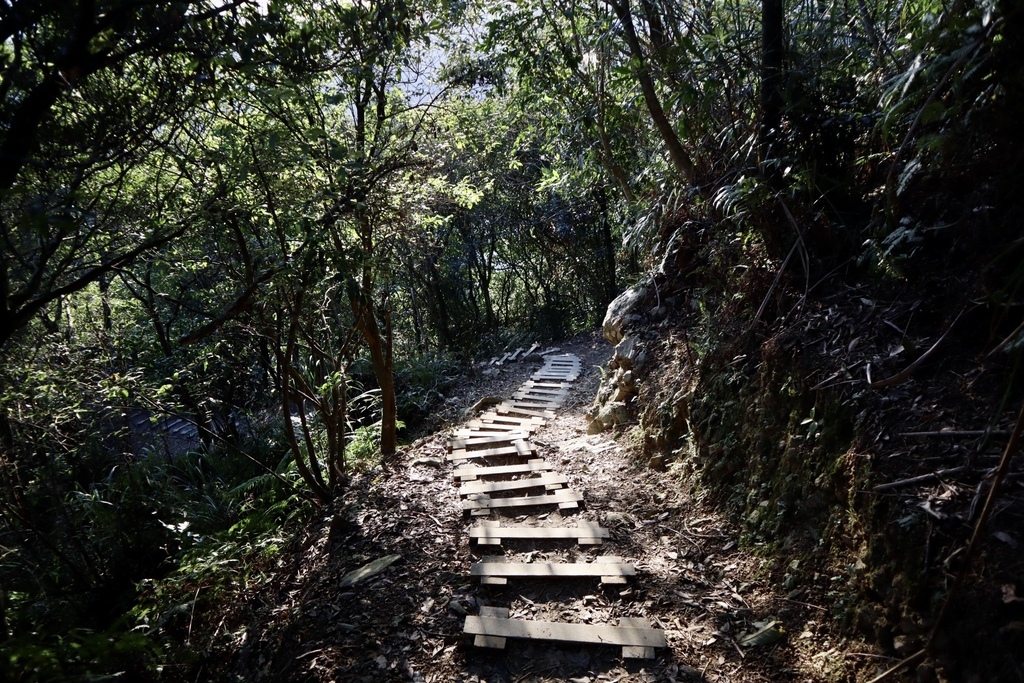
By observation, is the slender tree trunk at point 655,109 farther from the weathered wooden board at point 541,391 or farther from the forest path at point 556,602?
the weathered wooden board at point 541,391

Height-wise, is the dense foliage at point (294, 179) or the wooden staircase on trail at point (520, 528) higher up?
the dense foliage at point (294, 179)

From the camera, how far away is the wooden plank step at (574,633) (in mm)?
2691

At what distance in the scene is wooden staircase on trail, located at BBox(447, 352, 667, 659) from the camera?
279cm

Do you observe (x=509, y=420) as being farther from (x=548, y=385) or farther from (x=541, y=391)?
(x=548, y=385)

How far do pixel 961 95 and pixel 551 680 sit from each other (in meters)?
3.75

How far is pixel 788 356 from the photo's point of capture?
353cm

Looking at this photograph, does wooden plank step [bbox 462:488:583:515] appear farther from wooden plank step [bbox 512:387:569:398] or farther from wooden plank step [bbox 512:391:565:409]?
wooden plank step [bbox 512:387:569:398]

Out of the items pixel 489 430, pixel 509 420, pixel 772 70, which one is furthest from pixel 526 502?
pixel 772 70

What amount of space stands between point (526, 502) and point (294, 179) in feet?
10.0

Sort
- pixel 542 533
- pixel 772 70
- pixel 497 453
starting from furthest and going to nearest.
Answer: pixel 497 453 → pixel 772 70 → pixel 542 533

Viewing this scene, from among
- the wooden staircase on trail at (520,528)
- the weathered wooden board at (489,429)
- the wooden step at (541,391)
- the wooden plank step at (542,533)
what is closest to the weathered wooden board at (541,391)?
the wooden step at (541,391)

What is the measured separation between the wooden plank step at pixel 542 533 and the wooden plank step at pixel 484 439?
1981 mm

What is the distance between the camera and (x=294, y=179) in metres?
3.49

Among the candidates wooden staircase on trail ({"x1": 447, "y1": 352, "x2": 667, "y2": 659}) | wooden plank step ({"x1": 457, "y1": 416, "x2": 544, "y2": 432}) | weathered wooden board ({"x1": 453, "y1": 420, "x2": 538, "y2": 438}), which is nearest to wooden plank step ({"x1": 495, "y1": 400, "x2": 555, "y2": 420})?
wooden staircase on trail ({"x1": 447, "y1": 352, "x2": 667, "y2": 659})
